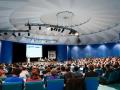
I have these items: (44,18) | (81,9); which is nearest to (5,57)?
(44,18)

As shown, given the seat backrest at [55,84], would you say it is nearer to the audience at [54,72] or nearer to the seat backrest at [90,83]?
the audience at [54,72]

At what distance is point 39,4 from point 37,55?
15.3m

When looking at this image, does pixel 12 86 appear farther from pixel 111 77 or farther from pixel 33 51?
pixel 33 51

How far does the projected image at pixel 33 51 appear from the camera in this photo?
22.6 meters

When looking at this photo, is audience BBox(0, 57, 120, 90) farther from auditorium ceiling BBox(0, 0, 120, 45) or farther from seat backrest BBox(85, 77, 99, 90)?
auditorium ceiling BBox(0, 0, 120, 45)

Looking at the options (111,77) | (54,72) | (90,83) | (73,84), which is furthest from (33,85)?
(111,77)

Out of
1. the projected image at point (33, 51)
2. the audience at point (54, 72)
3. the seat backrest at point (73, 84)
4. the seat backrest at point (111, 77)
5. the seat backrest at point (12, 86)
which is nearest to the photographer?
the seat backrest at point (12, 86)

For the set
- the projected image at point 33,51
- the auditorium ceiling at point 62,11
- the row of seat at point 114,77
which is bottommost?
the row of seat at point 114,77

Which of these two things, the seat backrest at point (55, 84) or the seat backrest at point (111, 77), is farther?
the seat backrest at point (111, 77)

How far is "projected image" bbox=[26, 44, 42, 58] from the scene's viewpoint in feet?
74.2

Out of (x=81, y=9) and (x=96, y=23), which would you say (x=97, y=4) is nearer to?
(x=81, y=9)

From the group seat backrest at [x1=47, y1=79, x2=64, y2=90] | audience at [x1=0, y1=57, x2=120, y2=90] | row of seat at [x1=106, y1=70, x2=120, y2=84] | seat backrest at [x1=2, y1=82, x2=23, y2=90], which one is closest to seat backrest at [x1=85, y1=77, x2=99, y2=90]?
audience at [x1=0, y1=57, x2=120, y2=90]

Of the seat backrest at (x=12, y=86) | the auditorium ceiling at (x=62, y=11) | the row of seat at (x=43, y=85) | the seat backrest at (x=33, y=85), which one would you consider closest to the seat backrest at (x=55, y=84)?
the row of seat at (x=43, y=85)

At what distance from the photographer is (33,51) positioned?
76.1 feet
